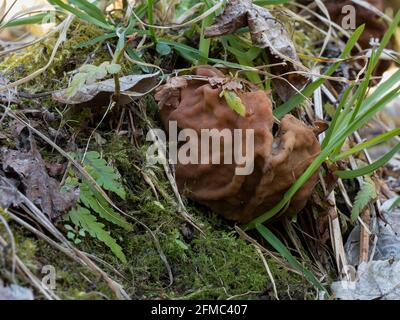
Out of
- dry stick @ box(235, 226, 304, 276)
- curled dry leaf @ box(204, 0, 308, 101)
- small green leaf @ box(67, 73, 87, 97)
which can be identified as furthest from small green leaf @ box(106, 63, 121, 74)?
dry stick @ box(235, 226, 304, 276)

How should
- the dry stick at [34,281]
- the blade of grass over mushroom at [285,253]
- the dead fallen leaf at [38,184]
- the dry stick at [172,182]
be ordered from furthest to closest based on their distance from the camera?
the dry stick at [172,182] → the blade of grass over mushroom at [285,253] → the dead fallen leaf at [38,184] → the dry stick at [34,281]

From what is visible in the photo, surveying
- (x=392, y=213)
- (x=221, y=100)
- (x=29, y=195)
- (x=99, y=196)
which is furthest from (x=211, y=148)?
(x=392, y=213)

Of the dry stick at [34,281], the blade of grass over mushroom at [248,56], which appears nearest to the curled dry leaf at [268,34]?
the blade of grass over mushroom at [248,56]

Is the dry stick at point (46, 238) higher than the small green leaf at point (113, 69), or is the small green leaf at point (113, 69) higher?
the small green leaf at point (113, 69)

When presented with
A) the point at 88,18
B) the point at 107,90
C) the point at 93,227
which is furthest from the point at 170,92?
the point at 93,227

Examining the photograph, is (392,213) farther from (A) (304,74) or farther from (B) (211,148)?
(B) (211,148)

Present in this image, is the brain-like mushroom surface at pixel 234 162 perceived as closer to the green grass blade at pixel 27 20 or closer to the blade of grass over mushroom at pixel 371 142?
the blade of grass over mushroom at pixel 371 142

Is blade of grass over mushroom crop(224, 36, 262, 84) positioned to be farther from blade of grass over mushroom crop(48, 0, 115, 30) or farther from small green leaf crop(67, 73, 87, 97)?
small green leaf crop(67, 73, 87, 97)
